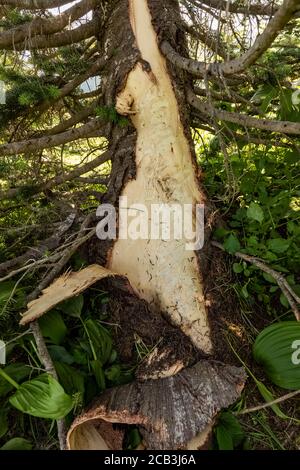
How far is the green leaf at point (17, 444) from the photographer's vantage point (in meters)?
1.63

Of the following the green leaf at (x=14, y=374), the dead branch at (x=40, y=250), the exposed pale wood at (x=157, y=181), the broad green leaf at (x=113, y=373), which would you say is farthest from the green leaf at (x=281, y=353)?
the dead branch at (x=40, y=250)

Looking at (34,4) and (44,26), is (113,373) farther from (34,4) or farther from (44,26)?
(34,4)

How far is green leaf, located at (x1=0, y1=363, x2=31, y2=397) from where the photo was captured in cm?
172

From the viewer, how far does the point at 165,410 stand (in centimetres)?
168

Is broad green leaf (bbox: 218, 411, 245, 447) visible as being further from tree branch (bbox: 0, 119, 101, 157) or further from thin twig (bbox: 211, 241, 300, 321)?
tree branch (bbox: 0, 119, 101, 157)

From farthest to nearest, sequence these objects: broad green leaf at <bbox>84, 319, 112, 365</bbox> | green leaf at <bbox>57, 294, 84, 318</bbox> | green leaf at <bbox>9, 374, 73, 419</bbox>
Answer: green leaf at <bbox>57, 294, 84, 318</bbox> → broad green leaf at <bbox>84, 319, 112, 365</bbox> → green leaf at <bbox>9, 374, 73, 419</bbox>

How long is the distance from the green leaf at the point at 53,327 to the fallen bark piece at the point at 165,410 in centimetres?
35

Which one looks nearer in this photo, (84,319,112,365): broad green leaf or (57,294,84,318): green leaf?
(84,319,112,365): broad green leaf

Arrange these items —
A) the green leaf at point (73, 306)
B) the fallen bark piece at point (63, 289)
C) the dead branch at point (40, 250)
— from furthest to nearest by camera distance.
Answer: the dead branch at point (40, 250)
the green leaf at point (73, 306)
the fallen bark piece at point (63, 289)

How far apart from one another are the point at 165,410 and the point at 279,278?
766 millimetres

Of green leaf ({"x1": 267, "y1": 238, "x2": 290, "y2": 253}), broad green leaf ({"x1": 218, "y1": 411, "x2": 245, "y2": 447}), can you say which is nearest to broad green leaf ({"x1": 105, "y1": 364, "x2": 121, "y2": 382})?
broad green leaf ({"x1": 218, "y1": 411, "x2": 245, "y2": 447})

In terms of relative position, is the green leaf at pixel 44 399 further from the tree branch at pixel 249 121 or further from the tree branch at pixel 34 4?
the tree branch at pixel 34 4

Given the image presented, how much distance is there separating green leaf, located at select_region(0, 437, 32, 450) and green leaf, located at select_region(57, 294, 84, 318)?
1.92 feet

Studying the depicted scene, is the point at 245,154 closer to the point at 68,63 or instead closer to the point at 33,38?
the point at 68,63
